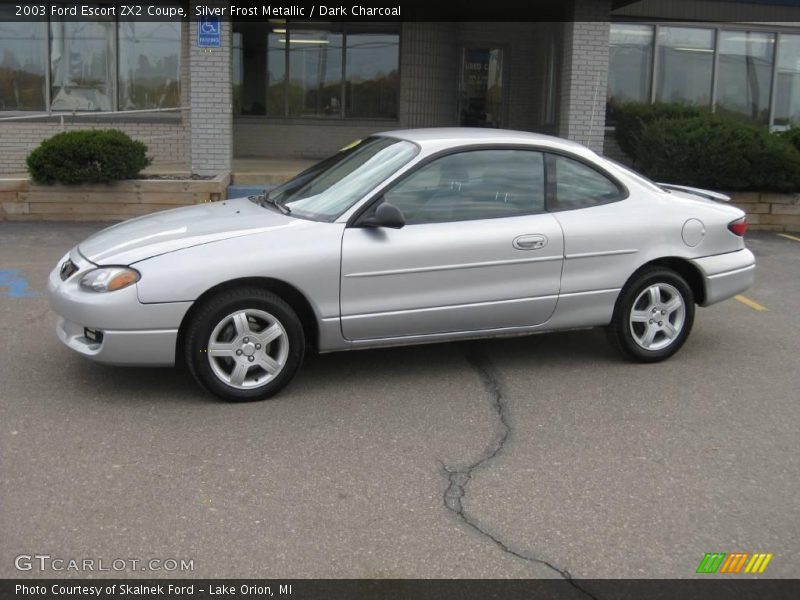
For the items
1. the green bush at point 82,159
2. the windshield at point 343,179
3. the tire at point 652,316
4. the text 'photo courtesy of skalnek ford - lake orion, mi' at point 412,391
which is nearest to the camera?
the text 'photo courtesy of skalnek ford - lake orion, mi' at point 412,391

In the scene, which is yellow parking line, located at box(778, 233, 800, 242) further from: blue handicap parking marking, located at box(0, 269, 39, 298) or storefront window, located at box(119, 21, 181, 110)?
storefront window, located at box(119, 21, 181, 110)

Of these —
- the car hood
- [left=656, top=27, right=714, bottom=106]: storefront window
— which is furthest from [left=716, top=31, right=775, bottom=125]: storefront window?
the car hood

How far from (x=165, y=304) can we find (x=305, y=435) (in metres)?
1.09

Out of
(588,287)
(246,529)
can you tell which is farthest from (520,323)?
(246,529)

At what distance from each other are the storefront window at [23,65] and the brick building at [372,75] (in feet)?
0.05

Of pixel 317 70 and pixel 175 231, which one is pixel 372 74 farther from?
pixel 175 231

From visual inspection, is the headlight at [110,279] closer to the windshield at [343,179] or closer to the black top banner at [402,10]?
the windshield at [343,179]

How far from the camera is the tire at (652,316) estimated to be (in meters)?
6.21

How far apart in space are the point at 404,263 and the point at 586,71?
9.35 metres

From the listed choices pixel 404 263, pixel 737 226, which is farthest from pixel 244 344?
pixel 737 226

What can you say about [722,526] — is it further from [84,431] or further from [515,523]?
[84,431]

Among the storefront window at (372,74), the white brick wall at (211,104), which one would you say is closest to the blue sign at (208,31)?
the white brick wall at (211,104)

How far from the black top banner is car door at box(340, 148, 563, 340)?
8.82 meters

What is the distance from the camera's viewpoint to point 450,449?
483 centimetres
